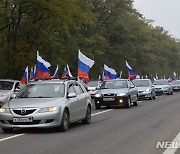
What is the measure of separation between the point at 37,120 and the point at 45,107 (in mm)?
392

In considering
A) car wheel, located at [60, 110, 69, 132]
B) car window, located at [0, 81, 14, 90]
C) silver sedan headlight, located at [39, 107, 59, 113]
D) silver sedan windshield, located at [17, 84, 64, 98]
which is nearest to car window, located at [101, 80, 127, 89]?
car window, located at [0, 81, 14, 90]

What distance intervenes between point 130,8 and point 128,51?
24.3 feet

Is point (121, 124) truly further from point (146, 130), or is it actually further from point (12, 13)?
point (12, 13)

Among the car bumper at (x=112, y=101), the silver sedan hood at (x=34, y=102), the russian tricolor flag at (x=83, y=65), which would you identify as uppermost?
the russian tricolor flag at (x=83, y=65)

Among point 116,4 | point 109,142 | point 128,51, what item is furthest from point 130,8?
point 109,142

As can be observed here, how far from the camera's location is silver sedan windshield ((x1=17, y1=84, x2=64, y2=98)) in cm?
1304

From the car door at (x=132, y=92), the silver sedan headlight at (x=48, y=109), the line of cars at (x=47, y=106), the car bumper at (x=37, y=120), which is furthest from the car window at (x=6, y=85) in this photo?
the silver sedan headlight at (x=48, y=109)

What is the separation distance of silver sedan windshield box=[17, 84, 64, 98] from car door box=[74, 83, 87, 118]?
33.9 inches

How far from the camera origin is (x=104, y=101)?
73.4ft

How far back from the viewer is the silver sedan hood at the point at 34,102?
1201 centimetres

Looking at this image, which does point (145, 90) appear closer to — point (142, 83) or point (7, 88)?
point (142, 83)

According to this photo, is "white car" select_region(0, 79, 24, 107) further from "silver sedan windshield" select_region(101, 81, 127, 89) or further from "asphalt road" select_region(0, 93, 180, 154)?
"asphalt road" select_region(0, 93, 180, 154)

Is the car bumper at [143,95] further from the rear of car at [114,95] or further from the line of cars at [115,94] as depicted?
the rear of car at [114,95]

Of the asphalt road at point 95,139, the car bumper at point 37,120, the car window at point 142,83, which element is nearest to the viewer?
the asphalt road at point 95,139
